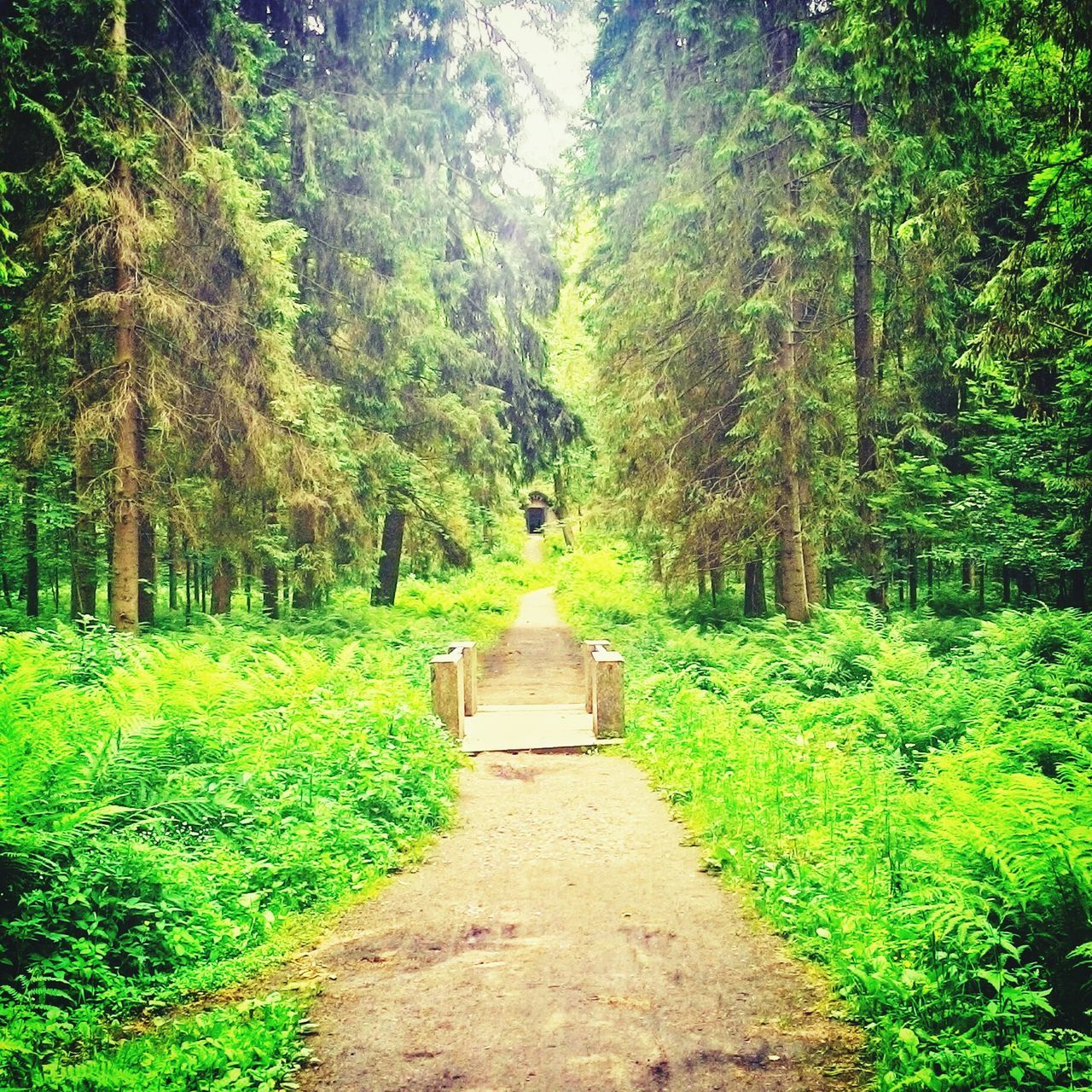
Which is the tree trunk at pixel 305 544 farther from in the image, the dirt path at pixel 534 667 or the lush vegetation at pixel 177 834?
the lush vegetation at pixel 177 834

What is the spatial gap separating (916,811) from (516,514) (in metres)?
18.3

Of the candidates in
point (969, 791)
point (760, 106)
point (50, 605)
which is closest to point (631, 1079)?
point (969, 791)

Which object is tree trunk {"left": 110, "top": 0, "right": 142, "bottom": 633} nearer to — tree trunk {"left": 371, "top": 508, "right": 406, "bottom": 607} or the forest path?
the forest path

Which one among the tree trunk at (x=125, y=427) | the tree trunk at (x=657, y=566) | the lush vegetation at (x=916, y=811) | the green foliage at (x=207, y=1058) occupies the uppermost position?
the tree trunk at (x=125, y=427)

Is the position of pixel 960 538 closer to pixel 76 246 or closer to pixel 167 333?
pixel 167 333

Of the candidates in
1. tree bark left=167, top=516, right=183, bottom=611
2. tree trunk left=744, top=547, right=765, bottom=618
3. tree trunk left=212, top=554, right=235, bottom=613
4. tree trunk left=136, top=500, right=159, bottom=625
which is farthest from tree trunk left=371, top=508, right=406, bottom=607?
tree trunk left=744, top=547, right=765, bottom=618

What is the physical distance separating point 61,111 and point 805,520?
13.0 m

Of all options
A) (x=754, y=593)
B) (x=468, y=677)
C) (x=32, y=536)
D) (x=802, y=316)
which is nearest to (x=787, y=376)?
(x=802, y=316)

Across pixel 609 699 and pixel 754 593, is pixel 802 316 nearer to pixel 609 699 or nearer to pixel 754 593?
pixel 754 593

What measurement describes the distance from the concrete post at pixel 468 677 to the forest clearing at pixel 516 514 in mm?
130

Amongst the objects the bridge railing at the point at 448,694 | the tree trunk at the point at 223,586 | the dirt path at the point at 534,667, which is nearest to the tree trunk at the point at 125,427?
the bridge railing at the point at 448,694

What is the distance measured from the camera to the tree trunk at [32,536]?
50.3 feet

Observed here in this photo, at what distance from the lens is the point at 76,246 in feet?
38.7

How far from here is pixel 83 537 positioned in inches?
619
